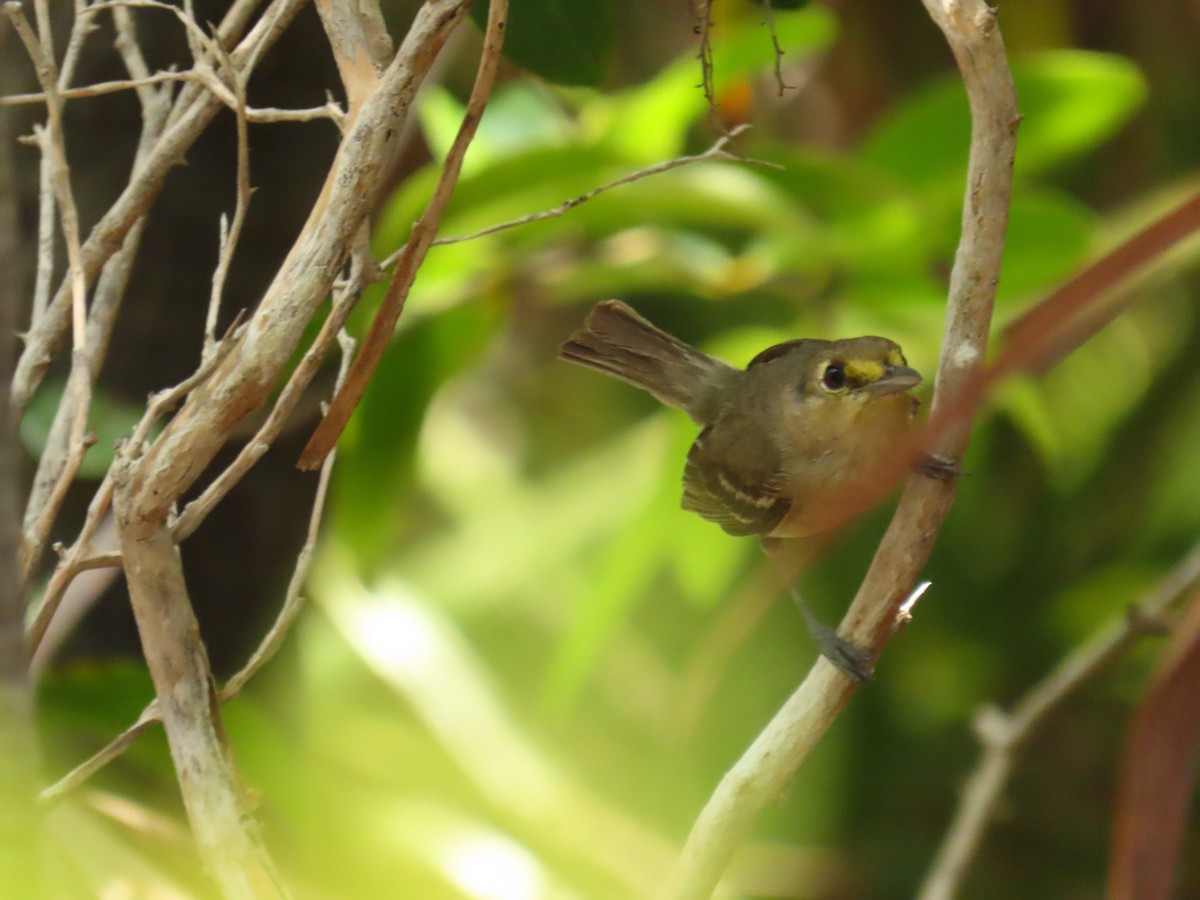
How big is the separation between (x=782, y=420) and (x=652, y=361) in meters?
0.19

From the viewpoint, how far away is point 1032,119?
2.10 metres

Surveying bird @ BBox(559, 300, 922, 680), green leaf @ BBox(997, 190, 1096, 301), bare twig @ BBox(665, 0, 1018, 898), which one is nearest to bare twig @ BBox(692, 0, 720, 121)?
bare twig @ BBox(665, 0, 1018, 898)

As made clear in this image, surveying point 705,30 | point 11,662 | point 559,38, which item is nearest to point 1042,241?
point 559,38

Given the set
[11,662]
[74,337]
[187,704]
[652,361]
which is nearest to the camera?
[11,662]

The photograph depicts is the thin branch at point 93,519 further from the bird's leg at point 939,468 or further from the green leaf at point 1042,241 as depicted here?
the green leaf at point 1042,241

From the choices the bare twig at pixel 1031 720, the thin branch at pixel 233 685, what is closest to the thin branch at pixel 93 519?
the thin branch at pixel 233 685

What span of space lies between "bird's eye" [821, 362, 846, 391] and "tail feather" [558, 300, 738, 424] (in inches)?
6.8

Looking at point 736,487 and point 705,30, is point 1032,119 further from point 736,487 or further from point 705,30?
point 705,30

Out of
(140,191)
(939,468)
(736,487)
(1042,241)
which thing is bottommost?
(939,468)

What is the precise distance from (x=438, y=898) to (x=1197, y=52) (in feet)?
10.8

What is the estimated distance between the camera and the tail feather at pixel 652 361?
144 centimetres

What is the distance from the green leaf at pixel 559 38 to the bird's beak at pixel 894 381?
45 centimetres

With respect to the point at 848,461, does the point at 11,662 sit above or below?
below

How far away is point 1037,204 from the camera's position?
2002mm
